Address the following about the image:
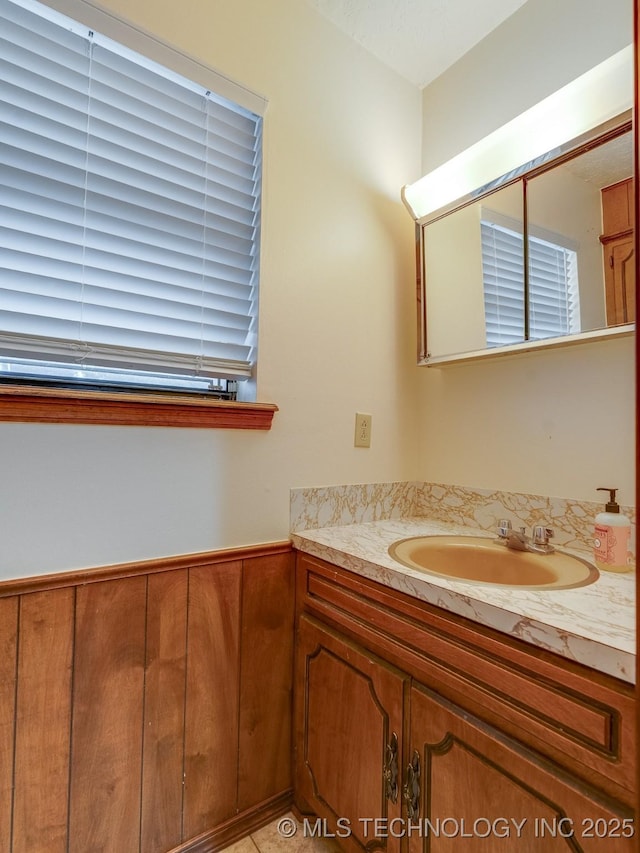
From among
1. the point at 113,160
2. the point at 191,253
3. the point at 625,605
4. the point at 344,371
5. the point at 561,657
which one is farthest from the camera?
the point at 344,371

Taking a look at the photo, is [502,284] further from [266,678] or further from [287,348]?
[266,678]

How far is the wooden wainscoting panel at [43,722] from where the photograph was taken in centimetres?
87

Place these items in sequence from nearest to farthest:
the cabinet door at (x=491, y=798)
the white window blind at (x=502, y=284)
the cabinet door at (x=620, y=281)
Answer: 1. the cabinet door at (x=491, y=798)
2. the cabinet door at (x=620, y=281)
3. the white window blind at (x=502, y=284)

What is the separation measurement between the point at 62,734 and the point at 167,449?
0.66 metres

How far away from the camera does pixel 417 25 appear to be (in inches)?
53.2

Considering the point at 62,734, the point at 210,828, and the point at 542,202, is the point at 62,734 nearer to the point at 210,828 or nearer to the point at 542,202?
the point at 210,828

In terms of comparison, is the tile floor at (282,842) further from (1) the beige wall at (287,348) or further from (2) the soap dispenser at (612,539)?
(2) the soap dispenser at (612,539)

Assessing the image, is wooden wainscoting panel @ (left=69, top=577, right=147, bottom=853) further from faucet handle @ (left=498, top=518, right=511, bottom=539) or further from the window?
the window

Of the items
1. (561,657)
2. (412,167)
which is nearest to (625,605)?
(561,657)

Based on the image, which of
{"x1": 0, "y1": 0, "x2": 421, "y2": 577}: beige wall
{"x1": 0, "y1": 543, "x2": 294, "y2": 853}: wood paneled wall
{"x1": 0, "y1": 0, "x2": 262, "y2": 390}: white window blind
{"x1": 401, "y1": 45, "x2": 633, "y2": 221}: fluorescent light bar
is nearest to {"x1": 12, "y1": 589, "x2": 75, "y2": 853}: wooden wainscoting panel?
{"x1": 0, "y1": 543, "x2": 294, "y2": 853}: wood paneled wall

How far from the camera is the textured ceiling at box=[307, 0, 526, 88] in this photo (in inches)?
50.7

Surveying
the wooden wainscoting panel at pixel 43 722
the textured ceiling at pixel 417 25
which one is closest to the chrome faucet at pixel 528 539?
the wooden wainscoting panel at pixel 43 722

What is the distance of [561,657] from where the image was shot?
633mm

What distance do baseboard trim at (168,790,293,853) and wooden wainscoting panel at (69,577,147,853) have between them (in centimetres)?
17
